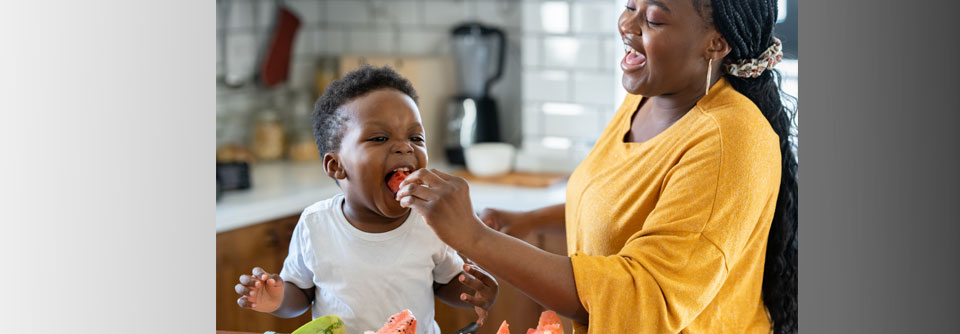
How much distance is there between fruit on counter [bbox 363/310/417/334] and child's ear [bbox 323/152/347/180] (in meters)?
0.16

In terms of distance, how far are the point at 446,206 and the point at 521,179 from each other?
1.19 metres

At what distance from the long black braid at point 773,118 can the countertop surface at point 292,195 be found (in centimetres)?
84

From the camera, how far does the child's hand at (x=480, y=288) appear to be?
100cm

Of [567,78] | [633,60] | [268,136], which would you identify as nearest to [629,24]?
[633,60]

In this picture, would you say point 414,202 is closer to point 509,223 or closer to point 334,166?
point 334,166

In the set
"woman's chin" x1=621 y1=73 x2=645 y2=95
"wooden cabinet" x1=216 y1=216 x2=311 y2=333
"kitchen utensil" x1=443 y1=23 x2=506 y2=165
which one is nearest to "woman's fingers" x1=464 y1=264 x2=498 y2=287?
"woman's chin" x1=621 y1=73 x2=645 y2=95

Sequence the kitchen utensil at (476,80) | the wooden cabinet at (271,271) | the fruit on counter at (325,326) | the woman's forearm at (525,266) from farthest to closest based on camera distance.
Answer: the kitchen utensil at (476,80) < the wooden cabinet at (271,271) < the fruit on counter at (325,326) < the woman's forearm at (525,266)

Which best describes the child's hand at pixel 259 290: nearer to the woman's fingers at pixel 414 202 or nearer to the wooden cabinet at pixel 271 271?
the wooden cabinet at pixel 271 271

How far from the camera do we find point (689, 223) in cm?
84

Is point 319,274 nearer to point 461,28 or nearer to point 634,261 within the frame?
point 634,261

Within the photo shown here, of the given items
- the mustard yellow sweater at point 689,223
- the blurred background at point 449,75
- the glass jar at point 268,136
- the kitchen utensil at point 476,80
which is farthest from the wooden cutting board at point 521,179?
the mustard yellow sweater at point 689,223

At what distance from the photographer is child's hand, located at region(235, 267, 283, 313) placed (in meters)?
0.99
